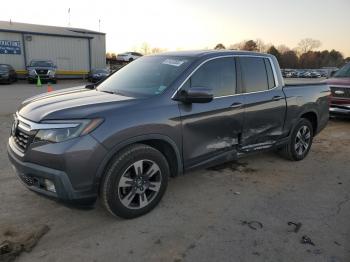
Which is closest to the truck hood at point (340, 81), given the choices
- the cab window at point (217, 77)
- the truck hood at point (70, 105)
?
the cab window at point (217, 77)

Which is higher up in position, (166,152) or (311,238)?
(166,152)

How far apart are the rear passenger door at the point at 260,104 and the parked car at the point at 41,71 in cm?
2404

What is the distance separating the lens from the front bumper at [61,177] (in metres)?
3.29

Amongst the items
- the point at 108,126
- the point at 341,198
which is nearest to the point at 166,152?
the point at 108,126

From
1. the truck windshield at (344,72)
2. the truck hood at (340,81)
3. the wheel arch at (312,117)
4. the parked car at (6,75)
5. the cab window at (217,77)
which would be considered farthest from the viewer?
the parked car at (6,75)

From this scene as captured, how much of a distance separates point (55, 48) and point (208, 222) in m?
34.4

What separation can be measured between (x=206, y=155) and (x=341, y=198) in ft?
6.25

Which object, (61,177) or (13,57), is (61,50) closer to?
(13,57)

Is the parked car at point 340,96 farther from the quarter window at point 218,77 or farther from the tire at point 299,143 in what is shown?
the quarter window at point 218,77

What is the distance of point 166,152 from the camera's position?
13.5 ft

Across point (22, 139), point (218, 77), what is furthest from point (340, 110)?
point (22, 139)

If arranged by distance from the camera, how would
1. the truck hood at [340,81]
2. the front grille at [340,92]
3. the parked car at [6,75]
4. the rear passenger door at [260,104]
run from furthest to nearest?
the parked car at [6,75] → the truck hood at [340,81] → the front grille at [340,92] → the rear passenger door at [260,104]

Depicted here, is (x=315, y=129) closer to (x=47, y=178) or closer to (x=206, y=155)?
(x=206, y=155)

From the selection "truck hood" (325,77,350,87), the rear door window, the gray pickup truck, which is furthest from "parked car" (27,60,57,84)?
the rear door window
